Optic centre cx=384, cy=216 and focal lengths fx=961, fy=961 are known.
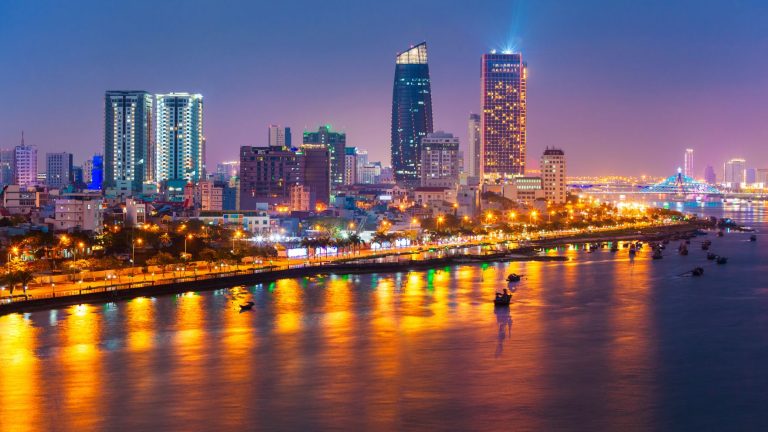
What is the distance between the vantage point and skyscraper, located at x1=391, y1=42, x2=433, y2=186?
71875 millimetres

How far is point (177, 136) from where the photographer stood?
187 ft

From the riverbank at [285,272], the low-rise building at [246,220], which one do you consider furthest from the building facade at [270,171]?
the riverbank at [285,272]

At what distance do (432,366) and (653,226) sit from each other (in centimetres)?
3323

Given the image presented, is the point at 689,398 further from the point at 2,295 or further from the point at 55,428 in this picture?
the point at 2,295

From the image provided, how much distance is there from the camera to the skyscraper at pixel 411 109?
71.9 meters

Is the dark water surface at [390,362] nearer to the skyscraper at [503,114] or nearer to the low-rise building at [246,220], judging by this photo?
the low-rise building at [246,220]

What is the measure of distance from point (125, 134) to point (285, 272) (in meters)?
38.4

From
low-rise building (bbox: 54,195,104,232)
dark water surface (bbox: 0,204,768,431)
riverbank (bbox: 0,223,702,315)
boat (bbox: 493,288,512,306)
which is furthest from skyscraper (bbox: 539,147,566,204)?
boat (bbox: 493,288,512,306)

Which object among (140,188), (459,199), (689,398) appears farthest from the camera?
(140,188)

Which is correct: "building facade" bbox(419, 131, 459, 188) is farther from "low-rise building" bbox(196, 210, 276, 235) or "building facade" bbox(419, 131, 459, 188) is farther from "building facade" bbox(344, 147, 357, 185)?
"low-rise building" bbox(196, 210, 276, 235)

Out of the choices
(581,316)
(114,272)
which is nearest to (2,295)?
(114,272)

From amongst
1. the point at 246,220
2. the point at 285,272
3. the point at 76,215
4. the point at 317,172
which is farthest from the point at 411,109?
the point at 285,272

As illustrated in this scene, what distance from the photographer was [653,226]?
41781 millimetres

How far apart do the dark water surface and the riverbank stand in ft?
1.53
